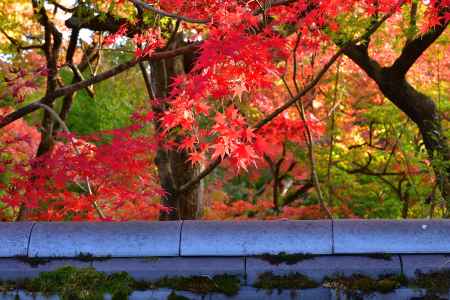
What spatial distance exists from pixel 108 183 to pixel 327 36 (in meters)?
3.46

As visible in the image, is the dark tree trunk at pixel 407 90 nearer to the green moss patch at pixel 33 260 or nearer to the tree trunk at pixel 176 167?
the tree trunk at pixel 176 167

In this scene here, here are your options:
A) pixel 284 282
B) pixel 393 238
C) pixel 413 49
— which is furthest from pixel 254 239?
pixel 413 49

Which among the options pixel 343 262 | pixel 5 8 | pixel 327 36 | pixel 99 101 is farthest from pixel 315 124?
pixel 99 101

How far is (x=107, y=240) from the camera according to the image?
4.59 metres

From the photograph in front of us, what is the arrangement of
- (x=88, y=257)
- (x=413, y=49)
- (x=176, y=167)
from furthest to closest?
1. (x=176, y=167)
2. (x=413, y=49)
3. (x=88, y=257)

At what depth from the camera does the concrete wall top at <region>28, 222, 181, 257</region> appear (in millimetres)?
4551

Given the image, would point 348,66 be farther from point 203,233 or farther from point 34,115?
point 34,115

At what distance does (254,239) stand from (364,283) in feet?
2.73

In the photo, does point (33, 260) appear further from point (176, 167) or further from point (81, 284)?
point (176, 167)

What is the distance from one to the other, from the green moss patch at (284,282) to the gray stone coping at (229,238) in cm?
23

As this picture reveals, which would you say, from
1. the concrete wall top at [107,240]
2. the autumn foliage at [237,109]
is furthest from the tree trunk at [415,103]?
the concrete wall top at [107,240]

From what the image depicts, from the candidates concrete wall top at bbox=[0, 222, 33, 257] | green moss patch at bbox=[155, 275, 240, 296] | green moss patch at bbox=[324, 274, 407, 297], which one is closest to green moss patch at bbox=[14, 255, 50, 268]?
concrete wall top at bbox=[0, 222, 33, 257]

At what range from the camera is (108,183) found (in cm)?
706

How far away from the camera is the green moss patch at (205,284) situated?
4211 millimetres
